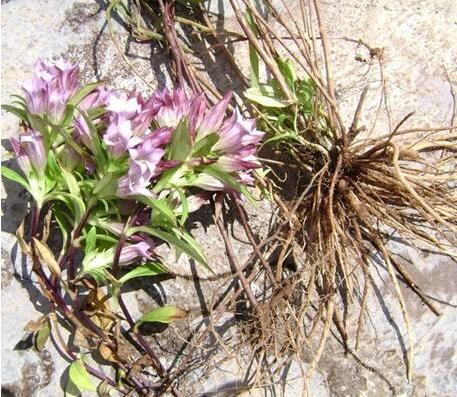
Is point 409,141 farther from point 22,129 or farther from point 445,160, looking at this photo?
point 22,129

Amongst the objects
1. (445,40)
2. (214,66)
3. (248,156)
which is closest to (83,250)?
(248,156)

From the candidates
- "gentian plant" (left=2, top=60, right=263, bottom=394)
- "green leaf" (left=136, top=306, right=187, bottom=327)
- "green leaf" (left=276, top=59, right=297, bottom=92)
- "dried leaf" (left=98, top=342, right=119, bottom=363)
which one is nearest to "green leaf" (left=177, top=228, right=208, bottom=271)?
"gentian plant" (left=2, top=60, right=263, bottom=394)

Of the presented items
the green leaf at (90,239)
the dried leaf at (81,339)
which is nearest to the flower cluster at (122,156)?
the green leaf at (90,239)

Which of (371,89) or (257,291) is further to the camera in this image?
(371,89)

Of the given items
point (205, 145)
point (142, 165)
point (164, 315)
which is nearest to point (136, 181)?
point (142, 165)

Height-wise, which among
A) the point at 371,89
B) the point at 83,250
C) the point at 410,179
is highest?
the point at 371,89

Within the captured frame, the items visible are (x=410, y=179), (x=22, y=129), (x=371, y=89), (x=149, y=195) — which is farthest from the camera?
(x=371, y=89)
